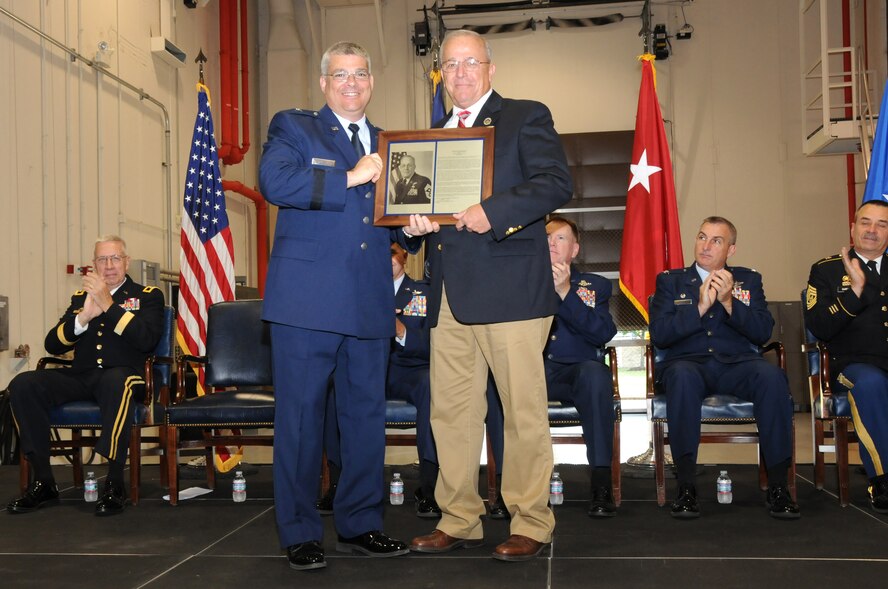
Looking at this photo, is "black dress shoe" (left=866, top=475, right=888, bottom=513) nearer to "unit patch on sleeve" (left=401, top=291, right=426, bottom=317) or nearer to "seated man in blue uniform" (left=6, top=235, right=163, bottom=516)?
"unit patch on sleeve" (left=401, top=291, right=426, bottom=317)

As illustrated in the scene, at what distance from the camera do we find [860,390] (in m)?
3.81

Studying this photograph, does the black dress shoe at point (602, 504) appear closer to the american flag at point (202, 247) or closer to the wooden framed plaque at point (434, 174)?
the wooden framed plaque at point (434, 174)

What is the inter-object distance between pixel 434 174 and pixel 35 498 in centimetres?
263

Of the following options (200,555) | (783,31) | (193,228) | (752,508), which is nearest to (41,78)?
(193,228)

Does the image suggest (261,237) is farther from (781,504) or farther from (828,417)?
(781,504)

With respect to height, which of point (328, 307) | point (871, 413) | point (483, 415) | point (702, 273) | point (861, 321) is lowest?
point (871, 413)

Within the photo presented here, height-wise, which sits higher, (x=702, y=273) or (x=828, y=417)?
(x=702, y=273)

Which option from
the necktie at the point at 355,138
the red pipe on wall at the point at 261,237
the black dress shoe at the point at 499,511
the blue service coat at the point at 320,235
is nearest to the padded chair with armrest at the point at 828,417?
the black dress shoe at the point at 499,511

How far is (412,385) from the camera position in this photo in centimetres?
418

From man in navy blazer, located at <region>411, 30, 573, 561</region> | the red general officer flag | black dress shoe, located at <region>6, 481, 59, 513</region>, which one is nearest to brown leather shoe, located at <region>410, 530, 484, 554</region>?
man in navy blazer, located at <region>411, 30, 573, 561</region>

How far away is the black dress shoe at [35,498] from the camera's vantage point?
399 cm

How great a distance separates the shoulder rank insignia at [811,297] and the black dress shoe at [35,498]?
3.80m

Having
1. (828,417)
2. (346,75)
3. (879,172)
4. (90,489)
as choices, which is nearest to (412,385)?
(90,489)

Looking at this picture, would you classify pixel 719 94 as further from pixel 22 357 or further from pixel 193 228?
pixel 22 357
